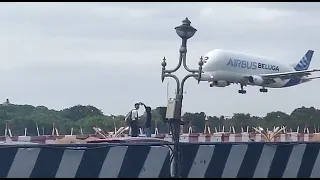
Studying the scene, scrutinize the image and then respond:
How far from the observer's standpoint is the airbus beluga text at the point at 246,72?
52000mm

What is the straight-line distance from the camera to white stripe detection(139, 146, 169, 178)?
9880 mm

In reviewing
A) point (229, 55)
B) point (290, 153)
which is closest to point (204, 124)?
point (229, 55)

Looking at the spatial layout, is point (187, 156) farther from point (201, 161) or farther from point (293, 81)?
point (293, 81)

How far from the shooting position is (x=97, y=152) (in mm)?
9461

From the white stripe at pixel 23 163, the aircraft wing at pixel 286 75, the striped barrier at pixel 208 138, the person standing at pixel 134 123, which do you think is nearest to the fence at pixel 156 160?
the white stripe at pixel 23 163

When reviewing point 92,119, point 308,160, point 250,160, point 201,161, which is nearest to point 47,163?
point 201,161

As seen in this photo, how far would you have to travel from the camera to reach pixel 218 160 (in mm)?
10461

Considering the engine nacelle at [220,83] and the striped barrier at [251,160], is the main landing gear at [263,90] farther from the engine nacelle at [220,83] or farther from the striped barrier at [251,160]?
the striped barrier at [251,160]

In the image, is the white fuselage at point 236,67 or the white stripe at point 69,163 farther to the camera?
the white fuselage at point 236,67

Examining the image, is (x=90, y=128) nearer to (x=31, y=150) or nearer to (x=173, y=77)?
(x=173, y=77)

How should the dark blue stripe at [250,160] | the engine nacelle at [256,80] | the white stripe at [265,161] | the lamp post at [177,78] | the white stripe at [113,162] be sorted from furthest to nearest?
1. the engine nacelle at [256,80]
2. the white stripe at [265,161]
3. the dark blue stripe at [250,160]
4. the lamp post at [177,78]
5. the white stripe at [113,162]

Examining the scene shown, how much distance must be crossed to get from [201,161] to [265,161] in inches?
40.5

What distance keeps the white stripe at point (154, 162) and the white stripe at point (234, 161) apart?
87 cm

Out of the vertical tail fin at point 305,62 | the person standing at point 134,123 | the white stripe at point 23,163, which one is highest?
the vertical tail fin at point 305,62
